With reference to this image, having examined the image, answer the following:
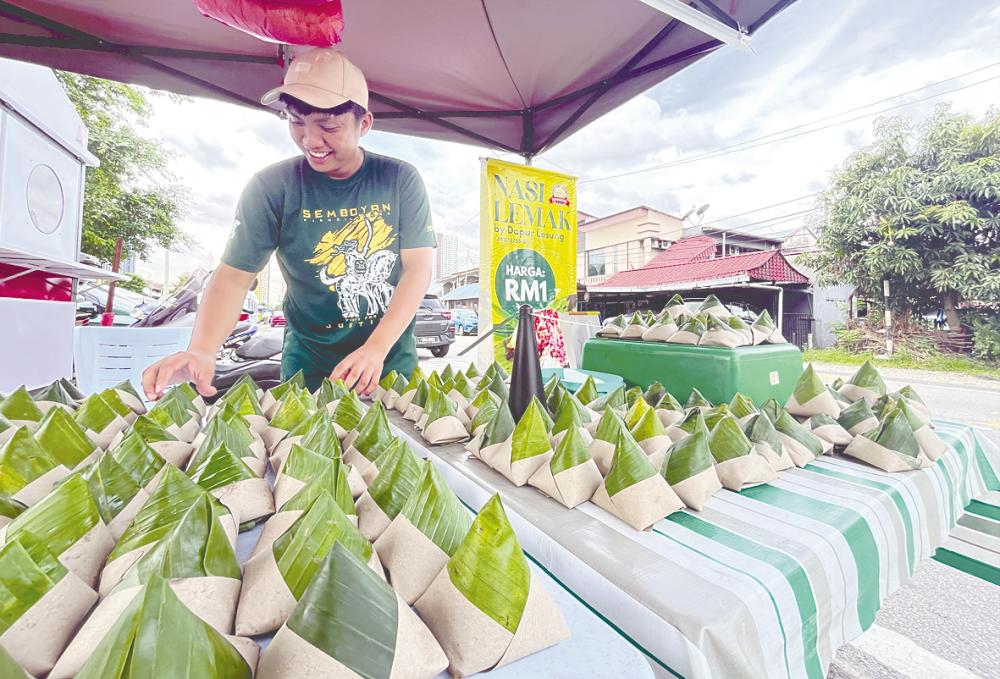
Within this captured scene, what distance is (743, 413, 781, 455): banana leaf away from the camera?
780 mm

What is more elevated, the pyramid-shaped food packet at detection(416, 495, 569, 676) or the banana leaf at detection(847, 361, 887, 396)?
the banana leaf at detection(847, 361, 887, 396)

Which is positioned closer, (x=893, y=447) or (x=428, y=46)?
(x=893, y=447)

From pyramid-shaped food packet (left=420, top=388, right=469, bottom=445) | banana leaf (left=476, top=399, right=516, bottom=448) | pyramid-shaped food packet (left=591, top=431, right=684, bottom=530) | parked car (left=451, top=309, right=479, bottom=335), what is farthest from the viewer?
parked car (left=451, top=309, right=479, bottom=335)

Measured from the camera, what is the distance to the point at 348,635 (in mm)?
310

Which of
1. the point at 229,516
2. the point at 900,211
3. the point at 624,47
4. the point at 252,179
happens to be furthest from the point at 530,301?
the point at 900,211

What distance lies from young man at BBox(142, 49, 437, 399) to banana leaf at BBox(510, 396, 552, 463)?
79 centimetres

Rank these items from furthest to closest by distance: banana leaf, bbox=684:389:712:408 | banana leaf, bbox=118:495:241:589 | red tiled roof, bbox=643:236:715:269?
red tiled roof, bbox=643:236:715:269
banana leaf, bbox=684:389:712:408
banana leaf, bbox=118:495:241:589

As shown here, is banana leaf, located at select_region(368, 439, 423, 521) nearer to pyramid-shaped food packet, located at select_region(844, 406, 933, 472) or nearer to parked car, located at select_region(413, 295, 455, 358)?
pyramid-shaped food packet, located at select_region(844, 406, 933, 472)

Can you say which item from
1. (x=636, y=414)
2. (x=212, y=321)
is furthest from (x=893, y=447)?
(x=212, y=321)

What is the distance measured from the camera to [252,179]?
1.77m

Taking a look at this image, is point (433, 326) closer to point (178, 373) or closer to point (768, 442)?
point (178, 373)

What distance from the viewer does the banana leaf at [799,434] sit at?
83 cm

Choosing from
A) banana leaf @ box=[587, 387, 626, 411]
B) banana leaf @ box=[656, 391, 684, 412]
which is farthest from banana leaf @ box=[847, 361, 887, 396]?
banana leaf @ box=[587, 387, 626, 411]

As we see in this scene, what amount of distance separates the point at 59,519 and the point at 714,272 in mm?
13593
